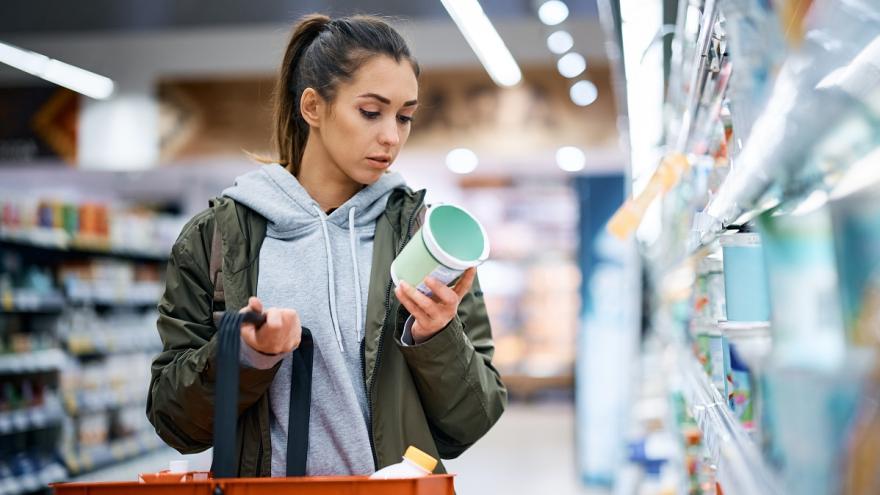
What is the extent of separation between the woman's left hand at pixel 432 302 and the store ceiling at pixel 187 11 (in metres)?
6.99

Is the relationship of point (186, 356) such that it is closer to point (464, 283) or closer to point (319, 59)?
point (464, 283)

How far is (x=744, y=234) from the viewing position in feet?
4.67

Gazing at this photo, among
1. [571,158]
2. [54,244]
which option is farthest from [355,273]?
[571,158]

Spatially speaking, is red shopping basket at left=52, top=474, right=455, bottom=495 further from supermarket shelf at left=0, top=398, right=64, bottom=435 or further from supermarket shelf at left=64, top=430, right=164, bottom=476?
supermarket shelf at left=64, top=430, right=164, bottom=476

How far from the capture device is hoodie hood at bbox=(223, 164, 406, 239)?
1587mm

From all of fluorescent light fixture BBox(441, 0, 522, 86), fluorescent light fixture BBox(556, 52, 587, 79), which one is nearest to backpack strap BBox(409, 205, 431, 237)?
fluorescent light fixture BBox(441, 0, 522, 86)

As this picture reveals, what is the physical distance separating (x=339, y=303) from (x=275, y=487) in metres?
0.43

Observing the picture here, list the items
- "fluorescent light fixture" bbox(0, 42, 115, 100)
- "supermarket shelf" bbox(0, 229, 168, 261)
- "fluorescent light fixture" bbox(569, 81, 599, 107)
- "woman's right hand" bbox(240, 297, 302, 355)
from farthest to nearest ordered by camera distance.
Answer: "fluorescent light fixture" bbox(569, 81, 599, 107)
"fluorescent light fixture" bbox(0, 42, 115, 100)
"supermarket shelf" bbox(0, 229, 168, 261)
"woman's right hand" bbox(240, 297, 302, 355)

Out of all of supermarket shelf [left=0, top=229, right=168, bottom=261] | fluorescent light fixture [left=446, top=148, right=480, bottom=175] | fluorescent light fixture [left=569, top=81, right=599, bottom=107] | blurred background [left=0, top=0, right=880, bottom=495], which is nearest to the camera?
blurred background [left=0, top=0, right=880, bottom=495]

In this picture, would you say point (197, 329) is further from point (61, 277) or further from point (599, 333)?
point (599, 333)

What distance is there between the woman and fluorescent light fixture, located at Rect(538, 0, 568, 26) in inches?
206

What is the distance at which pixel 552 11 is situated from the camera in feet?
22.3

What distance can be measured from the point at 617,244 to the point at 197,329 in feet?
24.2

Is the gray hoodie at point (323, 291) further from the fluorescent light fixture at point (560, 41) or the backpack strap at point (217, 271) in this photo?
the fluorescent light fixture at point (560, 41)
